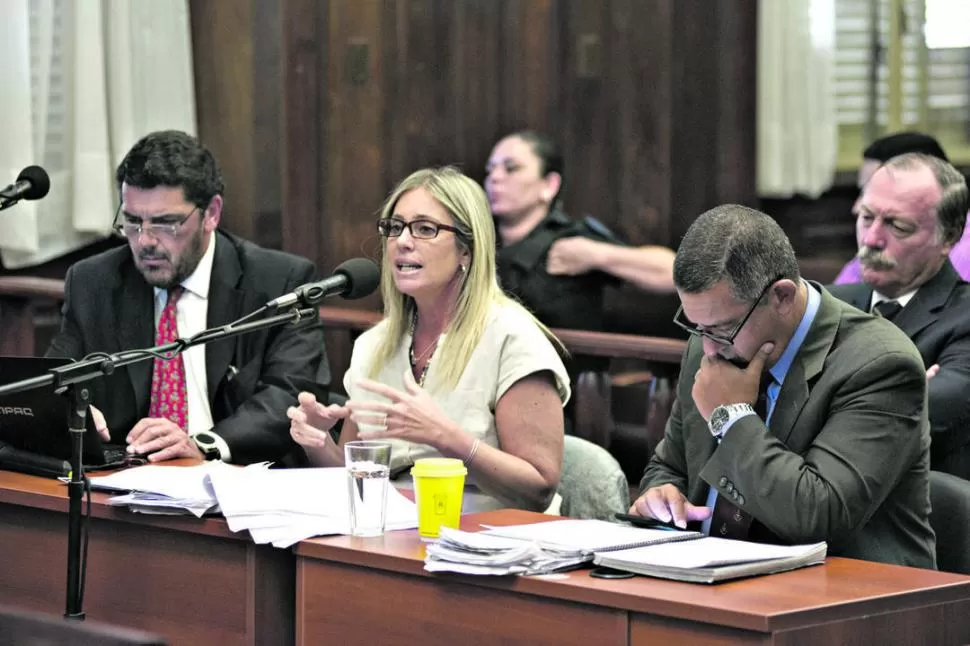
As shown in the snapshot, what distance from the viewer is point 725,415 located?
8.96 ft

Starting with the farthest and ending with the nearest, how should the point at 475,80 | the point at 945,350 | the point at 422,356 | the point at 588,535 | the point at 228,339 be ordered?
the point at 475,80 → the point at 228,339 → the point at 945,350 → the point at 422,356 → the point at 588,535

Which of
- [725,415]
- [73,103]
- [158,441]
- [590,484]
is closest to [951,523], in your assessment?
[725,415]

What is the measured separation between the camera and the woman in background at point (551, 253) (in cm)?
491

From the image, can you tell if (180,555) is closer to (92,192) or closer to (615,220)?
(92,192)

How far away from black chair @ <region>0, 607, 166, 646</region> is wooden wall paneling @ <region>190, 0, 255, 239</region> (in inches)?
A: 149

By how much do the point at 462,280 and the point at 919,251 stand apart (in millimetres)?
1110

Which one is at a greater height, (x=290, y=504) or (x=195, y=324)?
(x=195, y=324)

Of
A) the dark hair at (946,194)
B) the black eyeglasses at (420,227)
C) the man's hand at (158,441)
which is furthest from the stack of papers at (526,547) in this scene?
the dark hair at (946,194)

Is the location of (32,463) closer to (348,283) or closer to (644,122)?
(348,283)

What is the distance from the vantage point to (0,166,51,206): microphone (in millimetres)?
3215

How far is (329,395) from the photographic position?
404 cm

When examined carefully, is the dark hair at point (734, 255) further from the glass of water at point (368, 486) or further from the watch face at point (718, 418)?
the glass of water at point (368, 486)

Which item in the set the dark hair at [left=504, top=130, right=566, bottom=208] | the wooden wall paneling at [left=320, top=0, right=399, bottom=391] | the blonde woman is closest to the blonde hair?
the blonde woman

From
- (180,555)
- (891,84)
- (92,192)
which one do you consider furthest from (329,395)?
(891,84)
